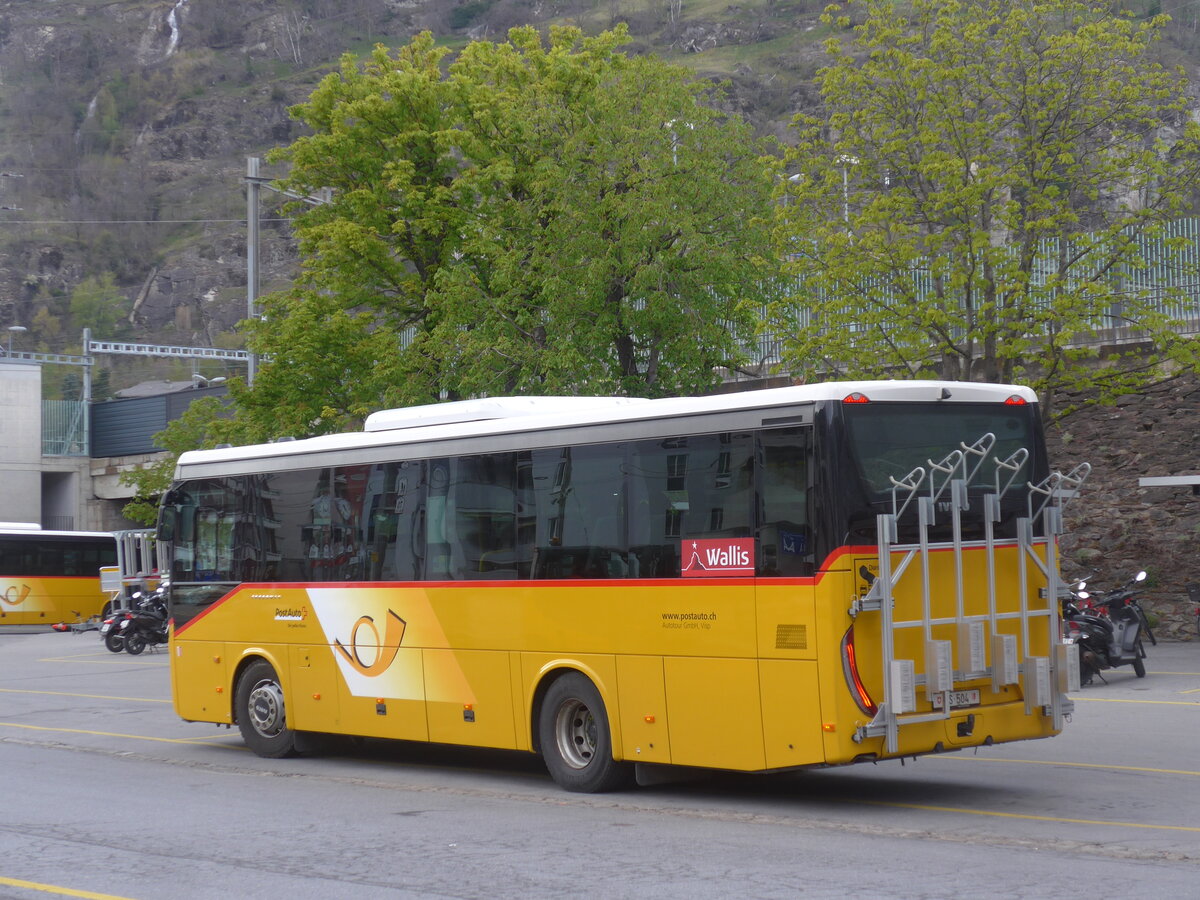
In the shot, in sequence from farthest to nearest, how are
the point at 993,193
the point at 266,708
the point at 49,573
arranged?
the point at 49,573 < the point at 993,193 < the point at 266,708

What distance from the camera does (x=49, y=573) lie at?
154 feet

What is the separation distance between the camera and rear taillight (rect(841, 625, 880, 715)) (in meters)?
9.82

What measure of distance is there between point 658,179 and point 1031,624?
1348 centimetres

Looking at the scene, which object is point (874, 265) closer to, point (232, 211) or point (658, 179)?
point (658, 179)

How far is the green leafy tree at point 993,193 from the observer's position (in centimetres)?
2127

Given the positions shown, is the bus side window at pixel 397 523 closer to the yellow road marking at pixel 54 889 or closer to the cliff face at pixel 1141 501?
the yellow road marking at pixel 54 889

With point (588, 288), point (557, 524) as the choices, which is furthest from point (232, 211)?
point (557, 524)

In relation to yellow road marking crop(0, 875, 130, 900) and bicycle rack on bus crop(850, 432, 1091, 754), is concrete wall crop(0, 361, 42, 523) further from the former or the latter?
bicycle rack on bus crop(850, 432, 1091, 754)

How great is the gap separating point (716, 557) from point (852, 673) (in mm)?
1313

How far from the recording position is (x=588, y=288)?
23234 mm

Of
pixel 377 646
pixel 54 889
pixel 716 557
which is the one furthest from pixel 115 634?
pixel 54 889

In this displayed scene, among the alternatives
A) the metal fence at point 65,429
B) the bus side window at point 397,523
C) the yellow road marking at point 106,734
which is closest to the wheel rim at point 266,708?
the yellow road marking at point 106,734

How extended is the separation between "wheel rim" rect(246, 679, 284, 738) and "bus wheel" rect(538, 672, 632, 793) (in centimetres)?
374

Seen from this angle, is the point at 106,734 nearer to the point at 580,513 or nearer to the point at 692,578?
the point at 580,513
